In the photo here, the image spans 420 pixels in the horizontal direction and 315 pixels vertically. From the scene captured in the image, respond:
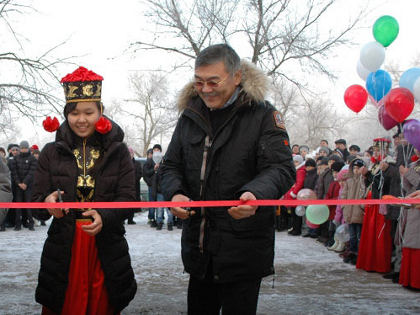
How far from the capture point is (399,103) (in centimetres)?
564

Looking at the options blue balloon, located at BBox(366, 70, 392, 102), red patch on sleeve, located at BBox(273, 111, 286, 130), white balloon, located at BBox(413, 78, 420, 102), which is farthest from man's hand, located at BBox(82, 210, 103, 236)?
blue balloon, located at BBox(366, 70, 392, 102)

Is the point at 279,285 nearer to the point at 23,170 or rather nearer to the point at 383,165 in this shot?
the point at 383,165

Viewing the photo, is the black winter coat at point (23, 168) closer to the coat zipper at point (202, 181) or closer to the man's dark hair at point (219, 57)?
the coat zipper at point (202, 181)

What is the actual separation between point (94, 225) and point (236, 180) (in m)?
0.94

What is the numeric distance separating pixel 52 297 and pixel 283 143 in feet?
5.83

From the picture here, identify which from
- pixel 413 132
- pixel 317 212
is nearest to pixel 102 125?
pixel 413 132

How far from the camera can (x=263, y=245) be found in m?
2.46

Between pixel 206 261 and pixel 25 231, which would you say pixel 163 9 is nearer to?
pixel 25 231

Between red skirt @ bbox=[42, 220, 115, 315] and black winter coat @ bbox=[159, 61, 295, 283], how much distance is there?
69 cm

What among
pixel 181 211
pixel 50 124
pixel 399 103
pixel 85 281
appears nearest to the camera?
pixel 181 211

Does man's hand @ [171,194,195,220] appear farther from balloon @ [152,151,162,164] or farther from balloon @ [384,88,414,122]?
balloon @ [152,151,162,164]

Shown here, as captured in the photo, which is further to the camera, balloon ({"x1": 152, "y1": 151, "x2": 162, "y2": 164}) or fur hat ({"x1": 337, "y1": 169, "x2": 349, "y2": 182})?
balloon ({"x1": 152, "y1": 151, "x2": 162, "y2": 164})

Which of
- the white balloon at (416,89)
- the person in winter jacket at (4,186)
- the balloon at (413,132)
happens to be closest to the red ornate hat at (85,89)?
the person in winter jacket at (4,186)

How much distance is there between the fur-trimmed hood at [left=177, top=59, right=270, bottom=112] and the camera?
98.1 inches
